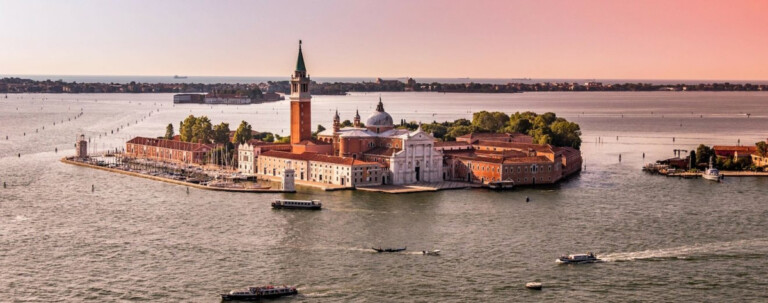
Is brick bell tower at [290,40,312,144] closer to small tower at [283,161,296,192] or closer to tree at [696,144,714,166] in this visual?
small tower at [283,161,296,192]

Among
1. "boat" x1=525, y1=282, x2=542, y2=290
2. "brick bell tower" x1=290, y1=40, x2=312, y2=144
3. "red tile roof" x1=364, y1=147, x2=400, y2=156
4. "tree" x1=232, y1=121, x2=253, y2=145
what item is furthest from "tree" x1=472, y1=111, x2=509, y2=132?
"boat" x1=525, y1=282, x2=542, y2=290

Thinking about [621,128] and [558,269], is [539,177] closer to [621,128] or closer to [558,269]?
[558,269]

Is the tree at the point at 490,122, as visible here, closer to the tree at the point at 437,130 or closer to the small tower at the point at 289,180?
the tree at the point at 437,130

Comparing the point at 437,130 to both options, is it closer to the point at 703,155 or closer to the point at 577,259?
the point at 703,155

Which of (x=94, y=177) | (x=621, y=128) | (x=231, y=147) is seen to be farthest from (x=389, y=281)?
(x=621, y=128)

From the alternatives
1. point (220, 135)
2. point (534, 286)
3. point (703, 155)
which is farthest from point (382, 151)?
point (534, 286)
